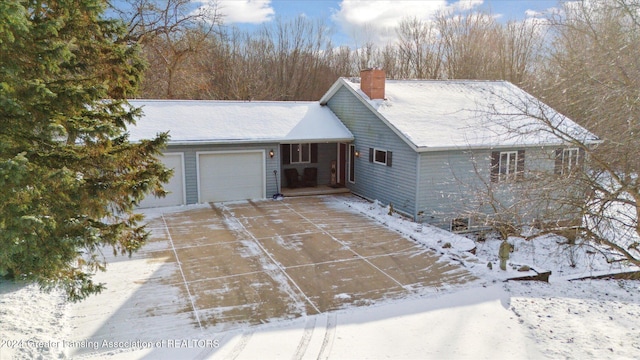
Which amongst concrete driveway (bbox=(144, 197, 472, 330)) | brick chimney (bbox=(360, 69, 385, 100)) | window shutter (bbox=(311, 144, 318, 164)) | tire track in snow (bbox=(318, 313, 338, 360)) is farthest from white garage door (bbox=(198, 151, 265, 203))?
tire track in snow (bbox=(318, 313, 338, 360))

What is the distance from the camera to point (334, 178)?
1747cm

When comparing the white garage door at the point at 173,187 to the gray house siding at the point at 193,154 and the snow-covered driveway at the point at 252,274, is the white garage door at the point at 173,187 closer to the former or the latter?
the gray house siding at the point at 193,154

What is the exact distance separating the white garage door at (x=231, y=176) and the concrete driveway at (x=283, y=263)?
1.47 meters

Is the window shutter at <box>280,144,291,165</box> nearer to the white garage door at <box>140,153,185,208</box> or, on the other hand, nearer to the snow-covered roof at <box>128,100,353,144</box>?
the snow-covered roof at <box>128,100,353,144</box>

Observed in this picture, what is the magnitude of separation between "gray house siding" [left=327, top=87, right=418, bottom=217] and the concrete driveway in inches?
64.2

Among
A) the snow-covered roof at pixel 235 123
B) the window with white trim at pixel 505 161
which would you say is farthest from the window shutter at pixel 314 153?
the window with white trim at pixel 505 161

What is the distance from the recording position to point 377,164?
14.5 meters

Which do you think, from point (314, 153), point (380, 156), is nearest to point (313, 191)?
point (314, 153)

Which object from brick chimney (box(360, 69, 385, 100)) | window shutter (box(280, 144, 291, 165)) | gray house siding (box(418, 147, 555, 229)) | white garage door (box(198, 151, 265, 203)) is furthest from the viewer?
window shutter (box(280, 144, 291, 165))

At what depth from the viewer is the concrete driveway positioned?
23.6 feet

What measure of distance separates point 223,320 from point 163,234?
17.0 feet

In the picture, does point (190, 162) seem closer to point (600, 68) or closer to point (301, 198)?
point (301, 198)

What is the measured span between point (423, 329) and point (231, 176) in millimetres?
9868

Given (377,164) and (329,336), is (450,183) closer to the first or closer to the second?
(377,164)
